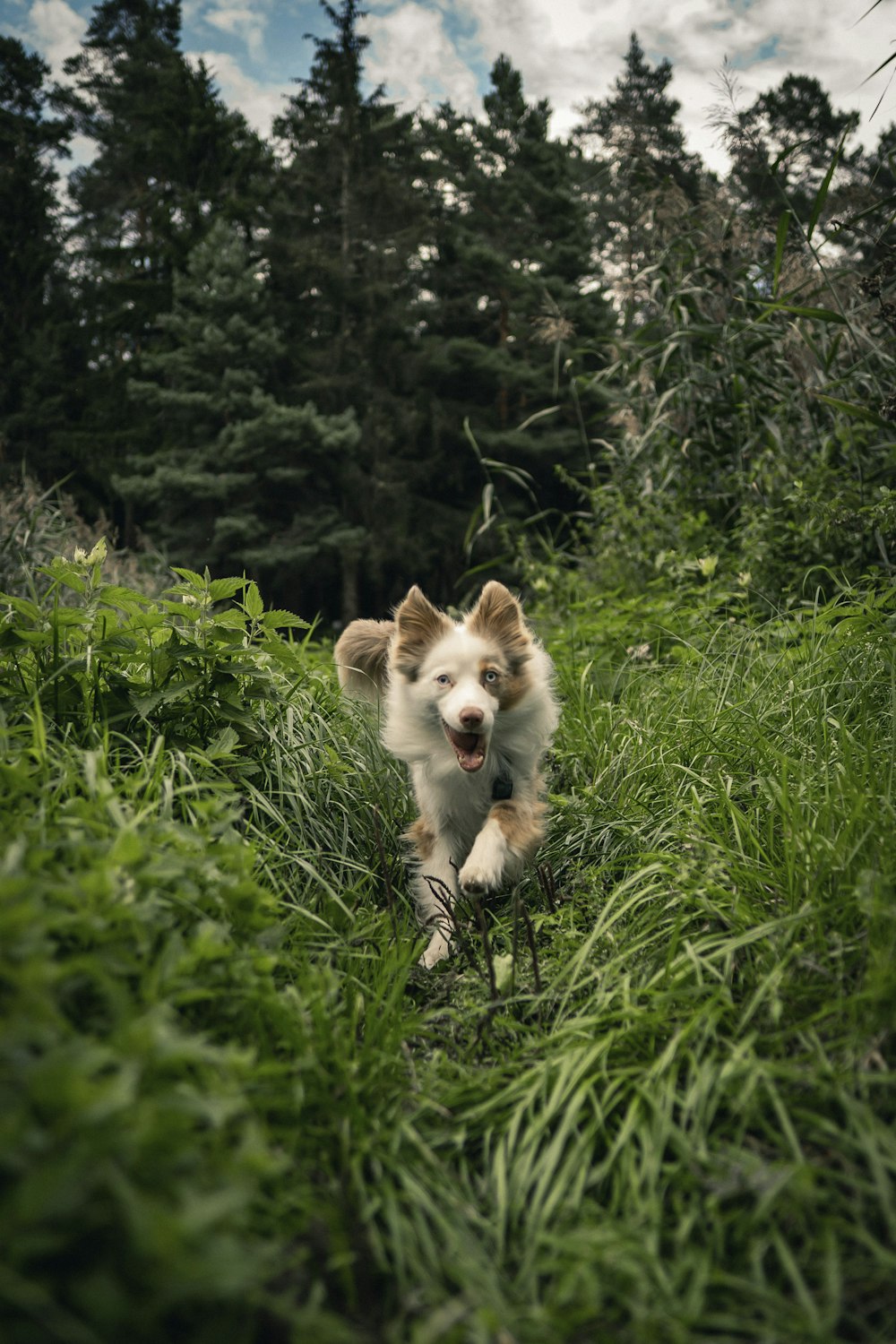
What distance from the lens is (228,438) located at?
19.4 meters

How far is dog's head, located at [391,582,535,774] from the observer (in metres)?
2.95

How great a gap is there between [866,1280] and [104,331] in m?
25.6

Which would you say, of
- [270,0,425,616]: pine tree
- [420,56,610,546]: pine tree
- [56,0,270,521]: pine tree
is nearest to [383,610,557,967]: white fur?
[270,0,425,616]: pine tree

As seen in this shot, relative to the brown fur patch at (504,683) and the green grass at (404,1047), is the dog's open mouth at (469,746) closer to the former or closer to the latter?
the brown fur patch at (504,683)

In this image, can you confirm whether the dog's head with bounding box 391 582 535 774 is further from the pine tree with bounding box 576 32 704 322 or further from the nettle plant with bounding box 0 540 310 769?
the pine tree with bounding box 576 32 704 322

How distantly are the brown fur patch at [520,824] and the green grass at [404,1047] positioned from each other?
201 millimetres

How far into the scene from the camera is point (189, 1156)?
1106 mm

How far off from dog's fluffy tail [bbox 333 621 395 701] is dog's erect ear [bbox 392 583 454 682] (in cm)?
88

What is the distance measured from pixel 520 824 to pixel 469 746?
1.11 feet

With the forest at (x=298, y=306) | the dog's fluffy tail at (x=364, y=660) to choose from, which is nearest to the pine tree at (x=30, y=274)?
the forest at (x=298, y=306)

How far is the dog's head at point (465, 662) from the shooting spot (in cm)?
295

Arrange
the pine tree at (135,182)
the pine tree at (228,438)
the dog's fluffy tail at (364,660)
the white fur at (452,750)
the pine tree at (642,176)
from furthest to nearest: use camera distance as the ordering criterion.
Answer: the pine tree at (135,182)
the pine tree at (228,438)
the pine tree at (642,176)
the dog's fluffy tail at (364,660)
the white fur at (452,750)

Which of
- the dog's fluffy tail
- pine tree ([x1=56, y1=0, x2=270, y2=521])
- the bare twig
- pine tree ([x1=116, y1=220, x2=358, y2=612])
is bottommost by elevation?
the bare twig

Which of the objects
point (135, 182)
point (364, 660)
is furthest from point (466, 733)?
A: point (135, 182)
